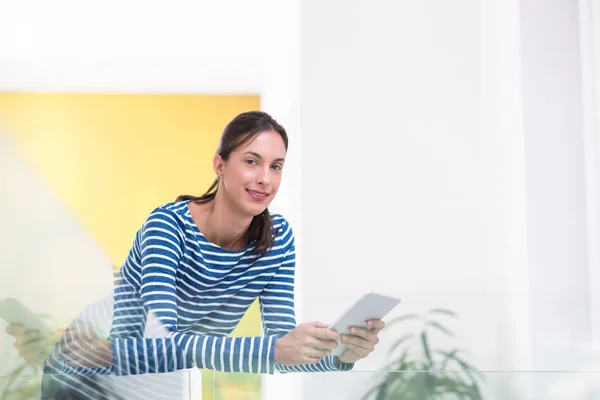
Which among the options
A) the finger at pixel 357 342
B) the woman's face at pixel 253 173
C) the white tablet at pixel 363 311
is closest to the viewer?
the white tablet at pixel 363 311

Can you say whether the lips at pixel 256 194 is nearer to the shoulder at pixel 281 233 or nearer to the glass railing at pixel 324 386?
the shoulder at pixel 281 233

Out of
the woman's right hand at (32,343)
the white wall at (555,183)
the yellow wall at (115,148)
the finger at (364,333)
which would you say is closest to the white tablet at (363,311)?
the finger at (364,333)

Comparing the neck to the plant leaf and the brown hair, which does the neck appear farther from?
the plant leaf

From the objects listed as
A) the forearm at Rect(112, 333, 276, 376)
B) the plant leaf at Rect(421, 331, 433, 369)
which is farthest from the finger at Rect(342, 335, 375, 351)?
the plant leaf at Rect(421, 331, 433, 369)

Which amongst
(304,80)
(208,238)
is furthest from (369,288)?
(208,238)

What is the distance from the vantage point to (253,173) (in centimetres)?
122

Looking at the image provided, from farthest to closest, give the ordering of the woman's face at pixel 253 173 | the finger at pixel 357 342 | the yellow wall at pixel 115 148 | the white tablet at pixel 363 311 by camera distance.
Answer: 1. the yellow wall at pixel 115 148
2. the woman's face at pixel 253 173
3. the finger at pixel 357 342
4. the white tablet at pixel 363 311

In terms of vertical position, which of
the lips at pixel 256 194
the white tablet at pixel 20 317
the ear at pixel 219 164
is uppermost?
the ear at pixel 219 164

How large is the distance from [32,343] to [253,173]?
1.42ft

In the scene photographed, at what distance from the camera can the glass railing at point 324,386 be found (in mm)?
1024

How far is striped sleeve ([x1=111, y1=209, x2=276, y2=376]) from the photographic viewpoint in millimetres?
1019

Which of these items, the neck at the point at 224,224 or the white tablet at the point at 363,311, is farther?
the neck at the point at 224,224

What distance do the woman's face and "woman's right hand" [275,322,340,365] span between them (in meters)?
0.27

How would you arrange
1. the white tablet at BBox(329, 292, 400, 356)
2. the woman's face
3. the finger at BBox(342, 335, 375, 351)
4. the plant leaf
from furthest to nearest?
the plant leaf, the woman's face, the finger at BBox(342, 335, 375, 351), the white tablet at BBox(329, 292, 400, 356)
